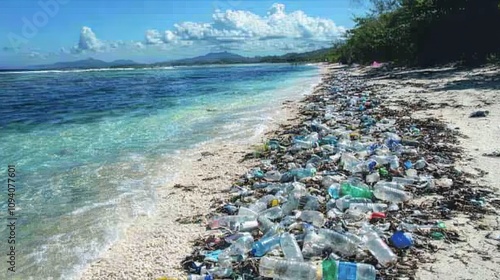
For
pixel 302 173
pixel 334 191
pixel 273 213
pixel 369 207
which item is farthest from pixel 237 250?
pixel 302 173

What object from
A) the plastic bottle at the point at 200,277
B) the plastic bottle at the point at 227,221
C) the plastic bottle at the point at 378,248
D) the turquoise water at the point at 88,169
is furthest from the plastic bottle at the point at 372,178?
the turquoise water at the point at 88,169

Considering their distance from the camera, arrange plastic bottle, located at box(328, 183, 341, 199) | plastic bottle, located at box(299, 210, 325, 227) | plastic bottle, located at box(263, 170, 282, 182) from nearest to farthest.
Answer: plastic bottle, located at box(299, 210, 325, 227) → plastic bottle, located at box(328, 183, 341, 199) → plastic bottle, located at box(263, 170, 282, 182)

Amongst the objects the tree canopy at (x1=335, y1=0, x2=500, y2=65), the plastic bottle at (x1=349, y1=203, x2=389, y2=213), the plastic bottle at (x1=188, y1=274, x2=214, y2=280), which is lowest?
the plastic bottle at (x1=188, y1=274, x2=214, y2=280)

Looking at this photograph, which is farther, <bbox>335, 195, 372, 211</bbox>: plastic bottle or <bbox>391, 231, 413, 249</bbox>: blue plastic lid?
<bbox>335, 195, 372, 211</bbox>: plastic bottle

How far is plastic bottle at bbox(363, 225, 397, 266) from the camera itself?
342 cm

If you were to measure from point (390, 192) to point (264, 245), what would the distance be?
2.03 meters

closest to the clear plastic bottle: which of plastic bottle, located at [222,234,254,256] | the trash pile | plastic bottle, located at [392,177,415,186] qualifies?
the trash pile

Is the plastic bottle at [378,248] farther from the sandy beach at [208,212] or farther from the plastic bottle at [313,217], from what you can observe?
the plastic bottle at [313,217]

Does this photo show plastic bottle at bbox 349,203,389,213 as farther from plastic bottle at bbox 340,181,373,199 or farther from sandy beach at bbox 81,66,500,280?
sandy beach at bbox 81,66,500,280

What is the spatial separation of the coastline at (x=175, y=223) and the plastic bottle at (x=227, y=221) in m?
0.14

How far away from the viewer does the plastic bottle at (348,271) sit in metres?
3.18

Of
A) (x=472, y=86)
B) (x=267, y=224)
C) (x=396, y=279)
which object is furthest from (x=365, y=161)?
(x=472, y=86)

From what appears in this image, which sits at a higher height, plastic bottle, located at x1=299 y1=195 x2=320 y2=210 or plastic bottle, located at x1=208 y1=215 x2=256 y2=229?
plastic bottle, located at x1=299 y1=195 x2=320 y2=210

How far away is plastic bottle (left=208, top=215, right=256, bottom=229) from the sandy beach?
14 cm
